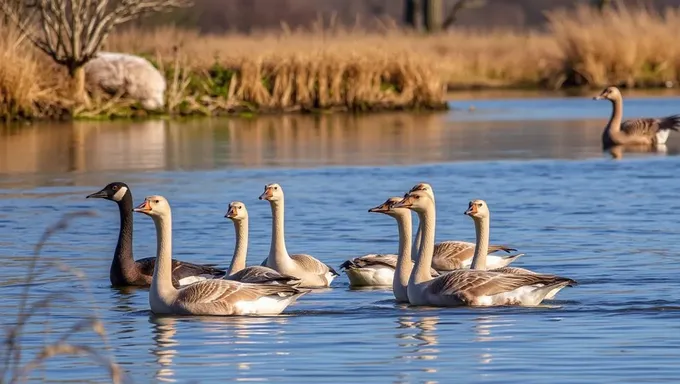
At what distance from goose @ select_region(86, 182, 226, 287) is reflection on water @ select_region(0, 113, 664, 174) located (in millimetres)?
9507

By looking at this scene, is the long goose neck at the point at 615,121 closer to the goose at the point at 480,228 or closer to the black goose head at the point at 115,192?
the black goose head at the point at 115,192

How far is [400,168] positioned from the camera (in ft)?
77.9

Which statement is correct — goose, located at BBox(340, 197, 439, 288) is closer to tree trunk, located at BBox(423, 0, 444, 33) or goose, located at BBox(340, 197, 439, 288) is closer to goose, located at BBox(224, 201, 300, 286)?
goose, located at BBox(224, 201, 300, 286)

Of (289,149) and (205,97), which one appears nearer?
(289,149)

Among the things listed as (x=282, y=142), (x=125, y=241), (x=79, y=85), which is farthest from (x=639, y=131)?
(x=125, y=241)

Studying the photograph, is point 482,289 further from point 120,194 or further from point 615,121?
point 615,121

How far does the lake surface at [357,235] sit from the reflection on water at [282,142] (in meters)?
0.08

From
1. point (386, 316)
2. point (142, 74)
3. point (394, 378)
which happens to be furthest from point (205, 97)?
point (394, 378)

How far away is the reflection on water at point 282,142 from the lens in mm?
25078

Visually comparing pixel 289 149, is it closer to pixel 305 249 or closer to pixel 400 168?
pixel 400 168

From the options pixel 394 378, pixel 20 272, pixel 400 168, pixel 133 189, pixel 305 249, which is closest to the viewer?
pixel 394 378

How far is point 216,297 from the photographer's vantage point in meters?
11.5

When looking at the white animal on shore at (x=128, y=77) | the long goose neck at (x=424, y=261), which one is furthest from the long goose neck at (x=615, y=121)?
the long goose neck at (x=424, y=261)

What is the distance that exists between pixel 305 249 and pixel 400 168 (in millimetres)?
8273
